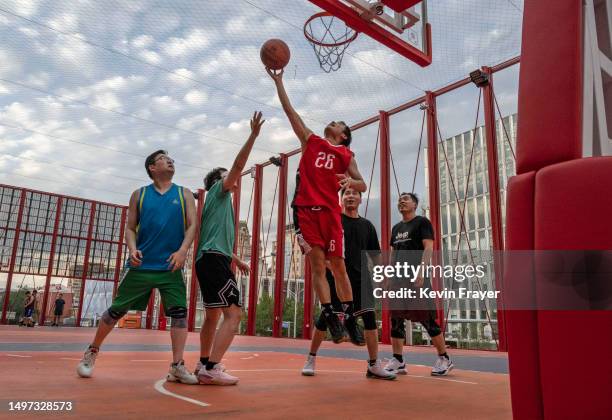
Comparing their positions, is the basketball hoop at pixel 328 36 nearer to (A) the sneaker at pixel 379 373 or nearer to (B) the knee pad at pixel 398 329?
(B) the knee pad at pixel 398 329

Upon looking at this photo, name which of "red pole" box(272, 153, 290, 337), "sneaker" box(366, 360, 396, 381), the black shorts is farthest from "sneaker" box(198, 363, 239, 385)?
"red pole" box(272, 153, 290, 337)

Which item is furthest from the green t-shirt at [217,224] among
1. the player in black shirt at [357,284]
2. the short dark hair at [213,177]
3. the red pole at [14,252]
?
the red pole at [14,252]

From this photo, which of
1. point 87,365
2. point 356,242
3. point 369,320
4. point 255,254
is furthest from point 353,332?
point 255,254

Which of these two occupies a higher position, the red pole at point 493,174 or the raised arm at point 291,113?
the red pole at point 493,174

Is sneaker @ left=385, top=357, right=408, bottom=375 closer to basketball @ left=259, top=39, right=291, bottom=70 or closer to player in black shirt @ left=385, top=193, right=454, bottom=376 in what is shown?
player in black shirt @ left=385, top=193, right=454, bottom=376

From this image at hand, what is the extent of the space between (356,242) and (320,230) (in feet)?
2.69

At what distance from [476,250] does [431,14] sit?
5212 millimetres

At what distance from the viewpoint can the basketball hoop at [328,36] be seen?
577 cm

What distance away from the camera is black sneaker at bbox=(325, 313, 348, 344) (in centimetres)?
239

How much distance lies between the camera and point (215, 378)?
2381mm

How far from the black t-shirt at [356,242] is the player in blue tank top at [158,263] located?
1.12m

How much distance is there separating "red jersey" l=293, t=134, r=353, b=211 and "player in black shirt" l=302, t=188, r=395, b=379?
282 millimetres

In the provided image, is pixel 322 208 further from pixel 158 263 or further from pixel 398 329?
pixel 398 329

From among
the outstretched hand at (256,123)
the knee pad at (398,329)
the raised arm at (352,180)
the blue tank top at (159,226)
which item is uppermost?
the outstretched hand at (256,123)
